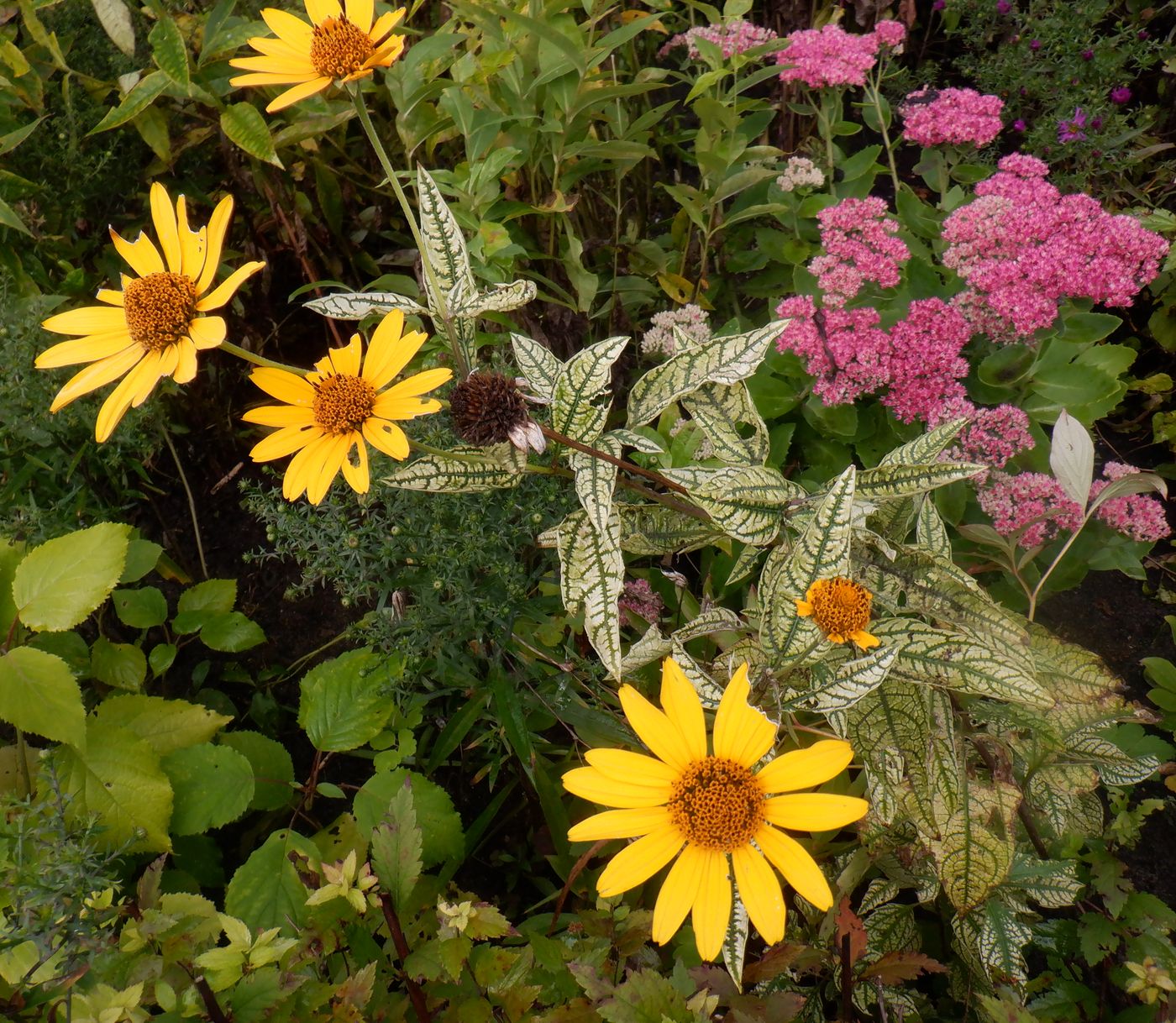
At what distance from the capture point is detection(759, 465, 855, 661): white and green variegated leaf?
0.93 meters

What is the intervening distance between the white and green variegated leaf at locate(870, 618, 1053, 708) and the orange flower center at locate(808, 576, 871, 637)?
2.6 inches

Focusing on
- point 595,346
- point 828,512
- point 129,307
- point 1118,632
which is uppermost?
point 129,307

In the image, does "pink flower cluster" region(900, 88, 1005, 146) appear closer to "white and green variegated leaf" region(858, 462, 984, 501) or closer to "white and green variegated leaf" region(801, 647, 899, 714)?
"white and green variegated leaf" region(858, 462, 984, 501)

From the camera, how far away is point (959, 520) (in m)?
1.61

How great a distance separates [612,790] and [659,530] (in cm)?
49

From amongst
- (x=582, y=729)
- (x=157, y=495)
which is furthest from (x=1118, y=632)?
(x=157, y=495)

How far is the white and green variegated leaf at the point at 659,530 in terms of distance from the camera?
1189 millimetres

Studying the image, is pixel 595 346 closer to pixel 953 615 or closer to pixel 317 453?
pixel 317 453

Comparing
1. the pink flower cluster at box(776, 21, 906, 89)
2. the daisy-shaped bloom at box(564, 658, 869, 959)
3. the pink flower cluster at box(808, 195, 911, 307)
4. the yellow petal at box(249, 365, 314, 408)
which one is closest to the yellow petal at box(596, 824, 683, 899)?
the daisy-shaped bloom at box(564, 658, 869, 959)

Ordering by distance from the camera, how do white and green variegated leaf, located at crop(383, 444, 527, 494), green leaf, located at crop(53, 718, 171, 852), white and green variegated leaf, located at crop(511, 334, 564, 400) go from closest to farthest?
white and green variegated leaf, located at crop(383, 444, 527, 494) → white and green variegated leaf, located at crop(511, 334, 564, 400) → green leaf, located at crop(53, 718, 171, 852)

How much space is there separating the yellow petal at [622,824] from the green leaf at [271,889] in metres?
0.54

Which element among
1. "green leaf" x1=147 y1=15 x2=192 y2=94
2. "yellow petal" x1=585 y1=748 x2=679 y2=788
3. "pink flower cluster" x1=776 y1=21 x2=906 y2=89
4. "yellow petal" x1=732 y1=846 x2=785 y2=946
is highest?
"green leaf" x1=147 y1=15 x2=192 y2=94

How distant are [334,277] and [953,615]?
1.46m

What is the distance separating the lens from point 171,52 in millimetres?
1457
